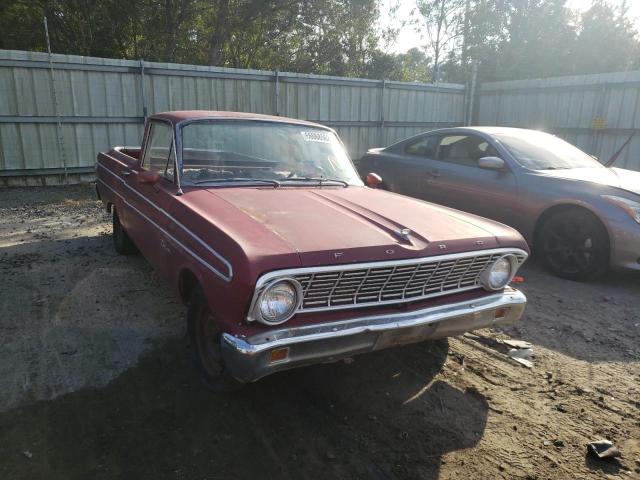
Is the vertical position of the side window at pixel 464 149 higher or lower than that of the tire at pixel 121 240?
higher

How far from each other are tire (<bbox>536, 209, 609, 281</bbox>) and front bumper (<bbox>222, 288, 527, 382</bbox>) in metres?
2.74

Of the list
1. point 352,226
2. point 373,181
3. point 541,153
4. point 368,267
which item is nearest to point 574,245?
point 541,153

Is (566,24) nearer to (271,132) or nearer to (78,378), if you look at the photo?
(271,132)

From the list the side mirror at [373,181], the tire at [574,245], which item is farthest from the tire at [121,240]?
the tire at [574,245]

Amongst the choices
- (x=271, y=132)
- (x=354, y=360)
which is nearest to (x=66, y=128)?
(x=271, y=132)

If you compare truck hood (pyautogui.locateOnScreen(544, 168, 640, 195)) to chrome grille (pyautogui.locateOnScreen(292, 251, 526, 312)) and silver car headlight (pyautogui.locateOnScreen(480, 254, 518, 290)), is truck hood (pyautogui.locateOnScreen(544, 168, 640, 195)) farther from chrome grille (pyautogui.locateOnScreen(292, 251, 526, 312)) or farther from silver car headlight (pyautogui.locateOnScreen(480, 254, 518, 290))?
chrome grille (pyautogui.locateOnScreen(292, 251, 526, 312))

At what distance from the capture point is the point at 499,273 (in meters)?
3.01

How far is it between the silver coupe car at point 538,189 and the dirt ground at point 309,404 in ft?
2.71

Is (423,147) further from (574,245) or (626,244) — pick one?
(626,244)

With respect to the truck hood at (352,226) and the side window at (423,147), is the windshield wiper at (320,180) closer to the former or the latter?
the truck hood at (352,226)

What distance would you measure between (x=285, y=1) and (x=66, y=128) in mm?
10608

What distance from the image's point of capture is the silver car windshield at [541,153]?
5676 millimetres

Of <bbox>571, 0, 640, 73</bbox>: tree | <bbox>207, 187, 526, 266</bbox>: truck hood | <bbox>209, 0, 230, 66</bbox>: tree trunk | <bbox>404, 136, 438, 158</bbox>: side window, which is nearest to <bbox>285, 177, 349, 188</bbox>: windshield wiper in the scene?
<bbox>207, 187, 526, 266</bbox>: truck hood

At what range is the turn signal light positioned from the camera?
2246 millimetres
